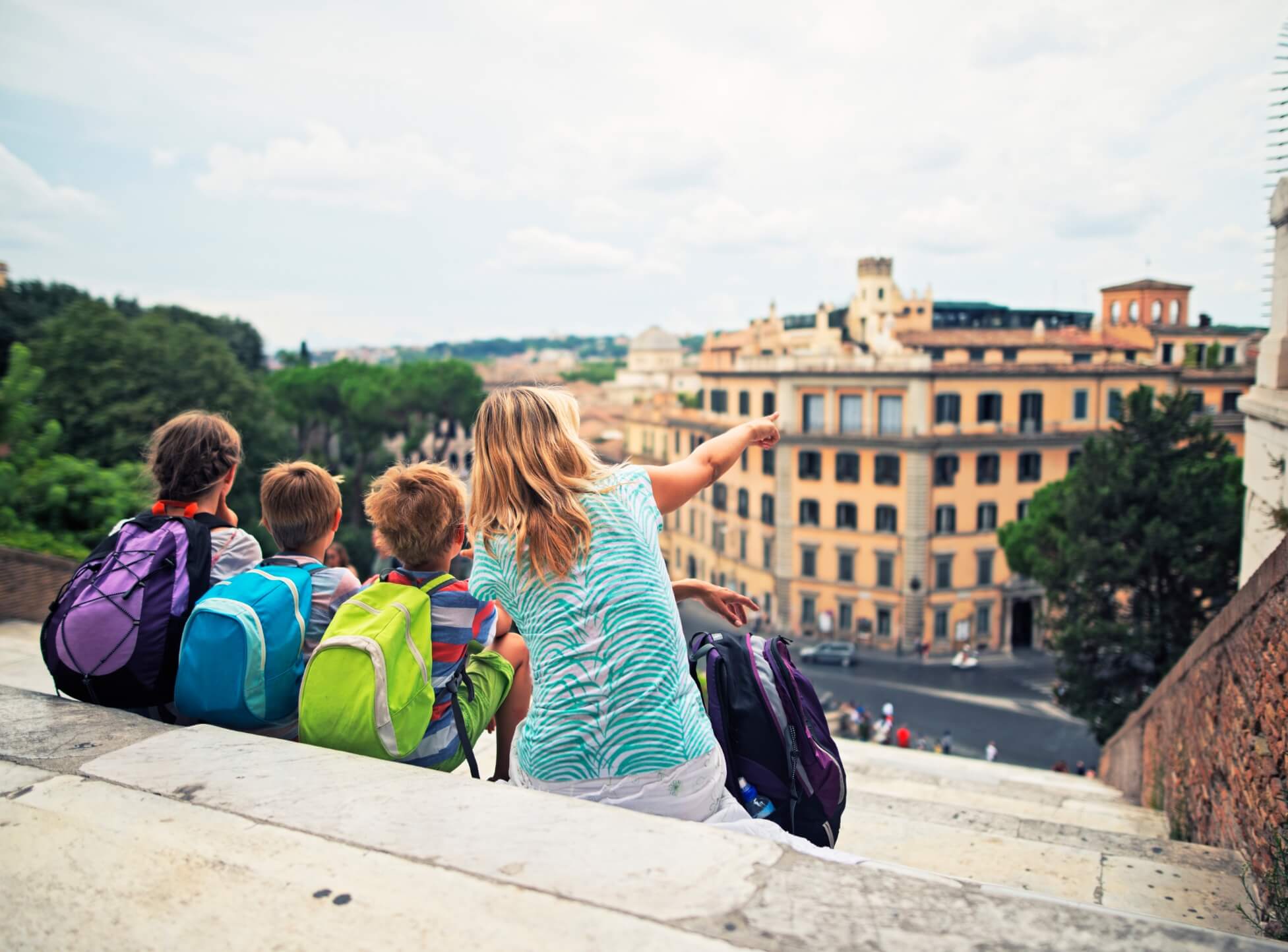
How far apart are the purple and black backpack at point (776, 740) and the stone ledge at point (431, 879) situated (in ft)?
2.52

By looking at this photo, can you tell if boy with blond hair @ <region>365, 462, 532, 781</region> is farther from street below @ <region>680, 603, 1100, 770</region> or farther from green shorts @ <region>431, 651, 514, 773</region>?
street below @ <region>680, 603, 1100, 770</region>

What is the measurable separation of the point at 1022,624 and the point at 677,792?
119 feet

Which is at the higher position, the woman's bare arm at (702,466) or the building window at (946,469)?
the woman's bare arm at (702,466)

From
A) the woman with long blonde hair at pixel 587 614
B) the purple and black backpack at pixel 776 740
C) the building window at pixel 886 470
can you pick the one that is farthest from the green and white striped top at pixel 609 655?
the building window at pixel 886 470

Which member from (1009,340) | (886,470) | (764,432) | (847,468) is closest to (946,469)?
(886,470)

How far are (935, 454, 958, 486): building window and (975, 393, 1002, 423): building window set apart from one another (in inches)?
71.8

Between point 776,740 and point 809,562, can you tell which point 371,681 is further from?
point 809,562

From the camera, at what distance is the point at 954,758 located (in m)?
9.61

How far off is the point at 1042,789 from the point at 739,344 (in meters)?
41.7

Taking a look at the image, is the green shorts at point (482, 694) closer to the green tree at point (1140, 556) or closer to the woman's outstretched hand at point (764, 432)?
the woman's outstretched hand at point (764, 432)

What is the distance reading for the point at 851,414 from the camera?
3434 cm

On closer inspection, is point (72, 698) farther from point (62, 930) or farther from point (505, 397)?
point (505, 397)

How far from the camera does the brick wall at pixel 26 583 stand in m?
7.88

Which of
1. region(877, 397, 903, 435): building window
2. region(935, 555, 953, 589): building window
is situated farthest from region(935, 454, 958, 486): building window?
region(935, 555, 953, 589): building window
